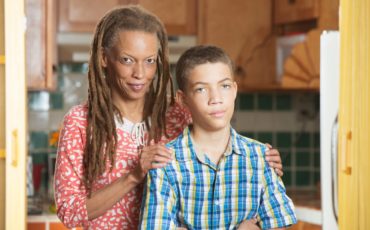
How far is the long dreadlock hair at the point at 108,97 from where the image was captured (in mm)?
1529

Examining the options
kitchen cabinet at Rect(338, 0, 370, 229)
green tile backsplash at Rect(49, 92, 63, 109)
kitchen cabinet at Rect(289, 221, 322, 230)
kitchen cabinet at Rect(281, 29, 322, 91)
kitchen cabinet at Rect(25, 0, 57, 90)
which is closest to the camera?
kitchen cabinet at Rect(338, 0, 370, 229)

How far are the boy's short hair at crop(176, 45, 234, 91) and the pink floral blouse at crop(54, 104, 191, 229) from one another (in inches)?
6.3

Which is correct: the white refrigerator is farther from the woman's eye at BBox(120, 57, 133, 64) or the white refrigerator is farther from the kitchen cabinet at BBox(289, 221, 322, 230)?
the woman's eye at BBox(120, 57, 133, 64)

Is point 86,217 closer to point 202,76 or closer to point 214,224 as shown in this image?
point 214,224

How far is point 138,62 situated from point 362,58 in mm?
1098

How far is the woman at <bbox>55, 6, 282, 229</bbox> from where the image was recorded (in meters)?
1.50

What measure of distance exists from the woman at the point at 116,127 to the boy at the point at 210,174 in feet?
0.14

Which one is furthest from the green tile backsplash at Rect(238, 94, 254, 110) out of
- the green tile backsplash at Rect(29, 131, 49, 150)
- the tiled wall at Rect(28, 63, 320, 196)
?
the green tile backsplash at Rect(29, 131, 49, 150)

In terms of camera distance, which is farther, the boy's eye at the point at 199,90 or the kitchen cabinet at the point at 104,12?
the kitchen cabinet at the point at 104,12

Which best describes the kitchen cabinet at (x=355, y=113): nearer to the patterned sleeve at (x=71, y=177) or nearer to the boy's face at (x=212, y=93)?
the boy's face at (x=212, y=93)

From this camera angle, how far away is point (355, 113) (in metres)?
2.42

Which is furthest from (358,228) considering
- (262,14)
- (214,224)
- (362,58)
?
(262,14)

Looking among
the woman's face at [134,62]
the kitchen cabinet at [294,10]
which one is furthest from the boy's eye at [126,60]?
the kitchen cabinet at [294,10]

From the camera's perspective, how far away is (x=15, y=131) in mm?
2188
